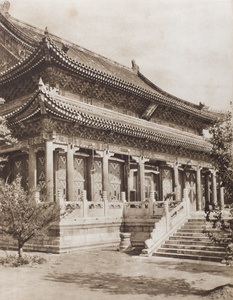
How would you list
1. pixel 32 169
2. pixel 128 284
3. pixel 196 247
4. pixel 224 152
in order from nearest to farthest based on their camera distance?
pixel 224 152 < pixel 128 284 < pixel 196 247 < pixel 32 169

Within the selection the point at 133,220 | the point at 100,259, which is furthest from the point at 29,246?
the point at 133,220

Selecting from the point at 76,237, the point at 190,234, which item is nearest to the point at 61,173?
the point at 76,237

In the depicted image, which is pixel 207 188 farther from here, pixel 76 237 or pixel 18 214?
pixel 18 214

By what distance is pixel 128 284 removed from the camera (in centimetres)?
882

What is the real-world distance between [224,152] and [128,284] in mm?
3803

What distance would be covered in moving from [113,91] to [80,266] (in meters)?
11.6

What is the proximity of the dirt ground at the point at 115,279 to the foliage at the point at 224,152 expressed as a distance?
6.97ft

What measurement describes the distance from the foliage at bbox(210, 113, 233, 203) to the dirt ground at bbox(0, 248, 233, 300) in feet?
6.97

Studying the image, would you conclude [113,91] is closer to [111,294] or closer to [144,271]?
[144,271]

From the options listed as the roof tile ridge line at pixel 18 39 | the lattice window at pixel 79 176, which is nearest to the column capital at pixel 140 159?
the lattice window at pixel 79 176

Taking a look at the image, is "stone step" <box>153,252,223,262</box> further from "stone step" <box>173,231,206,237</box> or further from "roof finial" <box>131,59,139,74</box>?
"roof finial" <box>131,59,139,74</box>

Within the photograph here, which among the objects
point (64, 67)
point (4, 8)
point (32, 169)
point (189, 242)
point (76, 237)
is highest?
point (4, 8)

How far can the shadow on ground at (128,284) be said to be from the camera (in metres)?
8.04

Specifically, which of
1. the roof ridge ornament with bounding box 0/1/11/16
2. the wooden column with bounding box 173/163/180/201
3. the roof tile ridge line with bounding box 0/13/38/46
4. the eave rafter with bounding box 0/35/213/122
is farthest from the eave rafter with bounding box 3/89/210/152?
the roof ridge ornament with bounding box 0/1/11/16
